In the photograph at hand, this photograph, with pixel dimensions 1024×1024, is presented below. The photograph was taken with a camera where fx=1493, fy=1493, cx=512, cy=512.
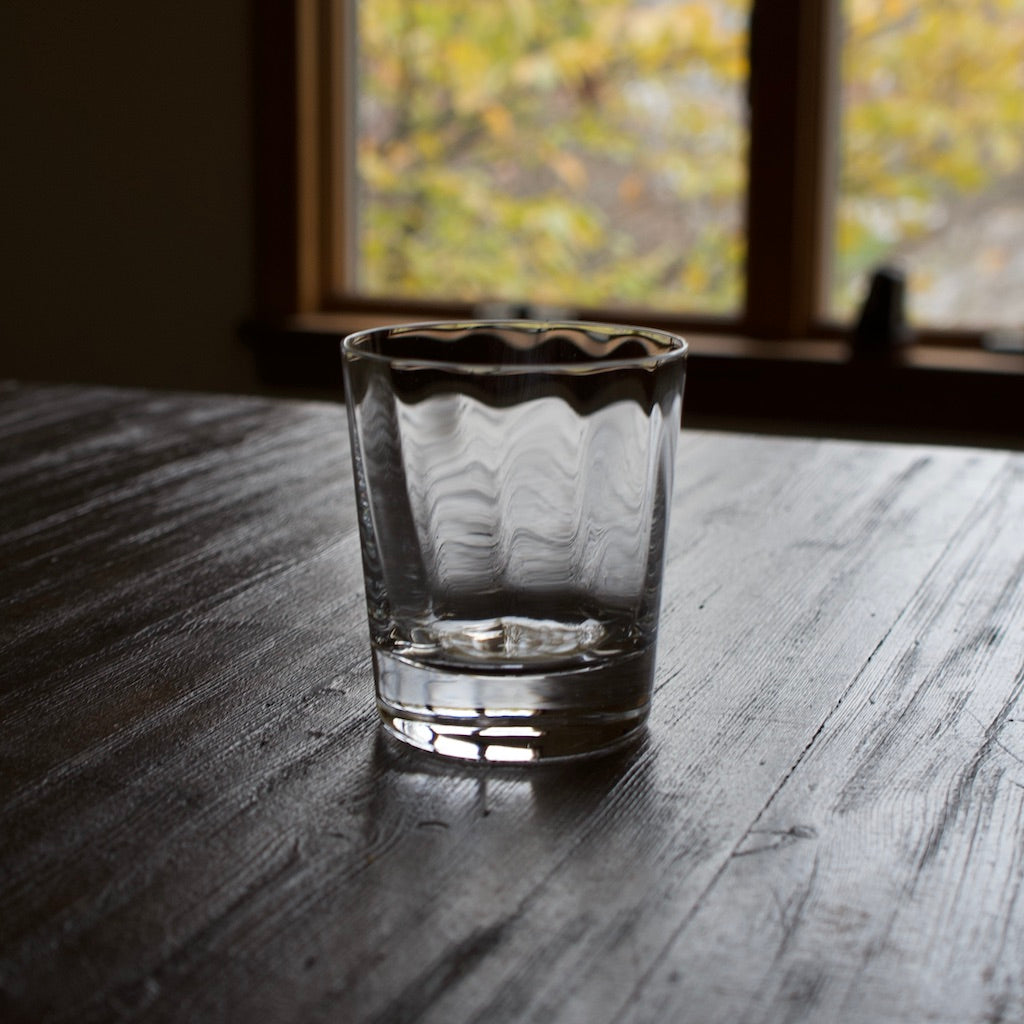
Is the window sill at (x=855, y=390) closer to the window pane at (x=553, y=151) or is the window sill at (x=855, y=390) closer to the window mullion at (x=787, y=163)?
the window mullion at (x=787, y=163)

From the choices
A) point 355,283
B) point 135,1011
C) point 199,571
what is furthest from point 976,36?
point 135,1011

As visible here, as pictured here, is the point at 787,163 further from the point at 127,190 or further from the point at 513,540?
the point at 513,540

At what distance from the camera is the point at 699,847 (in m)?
0.43

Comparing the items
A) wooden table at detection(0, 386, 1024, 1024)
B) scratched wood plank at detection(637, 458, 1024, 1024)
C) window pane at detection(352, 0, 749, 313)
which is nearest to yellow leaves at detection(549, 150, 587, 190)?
window pane at detection(352, 0, 749, 313)

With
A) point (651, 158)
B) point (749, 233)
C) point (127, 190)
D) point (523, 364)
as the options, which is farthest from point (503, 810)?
point (127, 190)

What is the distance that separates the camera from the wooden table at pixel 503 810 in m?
0.36

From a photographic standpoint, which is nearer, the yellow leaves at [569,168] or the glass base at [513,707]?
the glass base at [513,707]

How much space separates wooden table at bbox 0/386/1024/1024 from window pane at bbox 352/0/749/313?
1.92 metres

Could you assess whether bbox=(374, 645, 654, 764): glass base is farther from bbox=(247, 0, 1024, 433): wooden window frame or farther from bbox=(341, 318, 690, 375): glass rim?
bbox=(247, 0, 1024, 433): wooden window frame

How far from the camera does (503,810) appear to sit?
1.47 ft

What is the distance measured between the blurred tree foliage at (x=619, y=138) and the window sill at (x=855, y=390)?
20 centimetres

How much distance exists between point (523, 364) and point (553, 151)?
2.29 m

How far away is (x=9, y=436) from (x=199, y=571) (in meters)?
0.41

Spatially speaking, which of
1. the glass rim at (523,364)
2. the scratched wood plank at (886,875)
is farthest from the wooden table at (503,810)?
the glass rim at (523,364)
